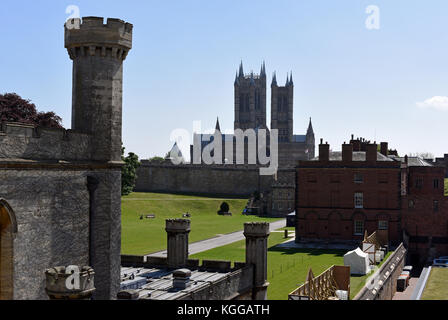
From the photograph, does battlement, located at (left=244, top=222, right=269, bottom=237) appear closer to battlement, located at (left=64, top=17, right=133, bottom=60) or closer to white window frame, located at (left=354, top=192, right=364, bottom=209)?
battlement, located at (left=64, top=17, right=133, bottom=60)

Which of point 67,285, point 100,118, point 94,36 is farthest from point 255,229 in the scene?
point 67,285

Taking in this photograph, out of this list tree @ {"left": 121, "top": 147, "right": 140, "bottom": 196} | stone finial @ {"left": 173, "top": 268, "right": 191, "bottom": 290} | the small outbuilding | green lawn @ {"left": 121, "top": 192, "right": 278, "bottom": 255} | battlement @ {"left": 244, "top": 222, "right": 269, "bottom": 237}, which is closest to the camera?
stone finial @ {"left": 173, "top": 268, "right": 191, "bottom": 290}

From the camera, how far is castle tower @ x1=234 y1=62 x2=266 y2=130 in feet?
547

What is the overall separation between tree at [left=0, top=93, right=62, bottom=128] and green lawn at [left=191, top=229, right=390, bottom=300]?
55.4ft

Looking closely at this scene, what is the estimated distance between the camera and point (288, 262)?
46000mm

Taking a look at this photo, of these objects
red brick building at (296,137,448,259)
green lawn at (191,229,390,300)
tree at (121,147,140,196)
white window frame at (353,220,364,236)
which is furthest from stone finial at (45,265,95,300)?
tree at (121,147,140,196)

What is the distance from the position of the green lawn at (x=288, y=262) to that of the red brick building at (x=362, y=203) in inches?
219

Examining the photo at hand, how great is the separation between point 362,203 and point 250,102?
11078 centimetres

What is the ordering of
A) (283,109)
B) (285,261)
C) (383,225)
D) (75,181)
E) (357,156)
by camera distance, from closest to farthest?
1. (75,181)
2. (285,261)
3. (383,225)
4. (357,156)
5. (283,109)

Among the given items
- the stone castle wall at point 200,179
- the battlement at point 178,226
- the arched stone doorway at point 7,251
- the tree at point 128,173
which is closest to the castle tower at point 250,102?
the stone castle wall at point 200,179

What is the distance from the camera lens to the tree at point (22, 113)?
138ft

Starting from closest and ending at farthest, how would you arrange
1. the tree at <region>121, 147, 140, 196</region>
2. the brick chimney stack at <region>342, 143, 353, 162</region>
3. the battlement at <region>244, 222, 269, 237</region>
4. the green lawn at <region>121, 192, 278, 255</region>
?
the battlement at <region>244, 222, 269, 237</region> < the green lawn at <region>121, 192, 278, 255</region> < the brick chimney stack at <region>342, 143, 353, 162</region> < the tree at <region>121, 147, 140, 196</region>

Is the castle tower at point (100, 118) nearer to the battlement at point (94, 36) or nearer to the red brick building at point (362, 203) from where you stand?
the battlement at point (94, 36)

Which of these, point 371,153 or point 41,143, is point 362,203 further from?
point 41,143
